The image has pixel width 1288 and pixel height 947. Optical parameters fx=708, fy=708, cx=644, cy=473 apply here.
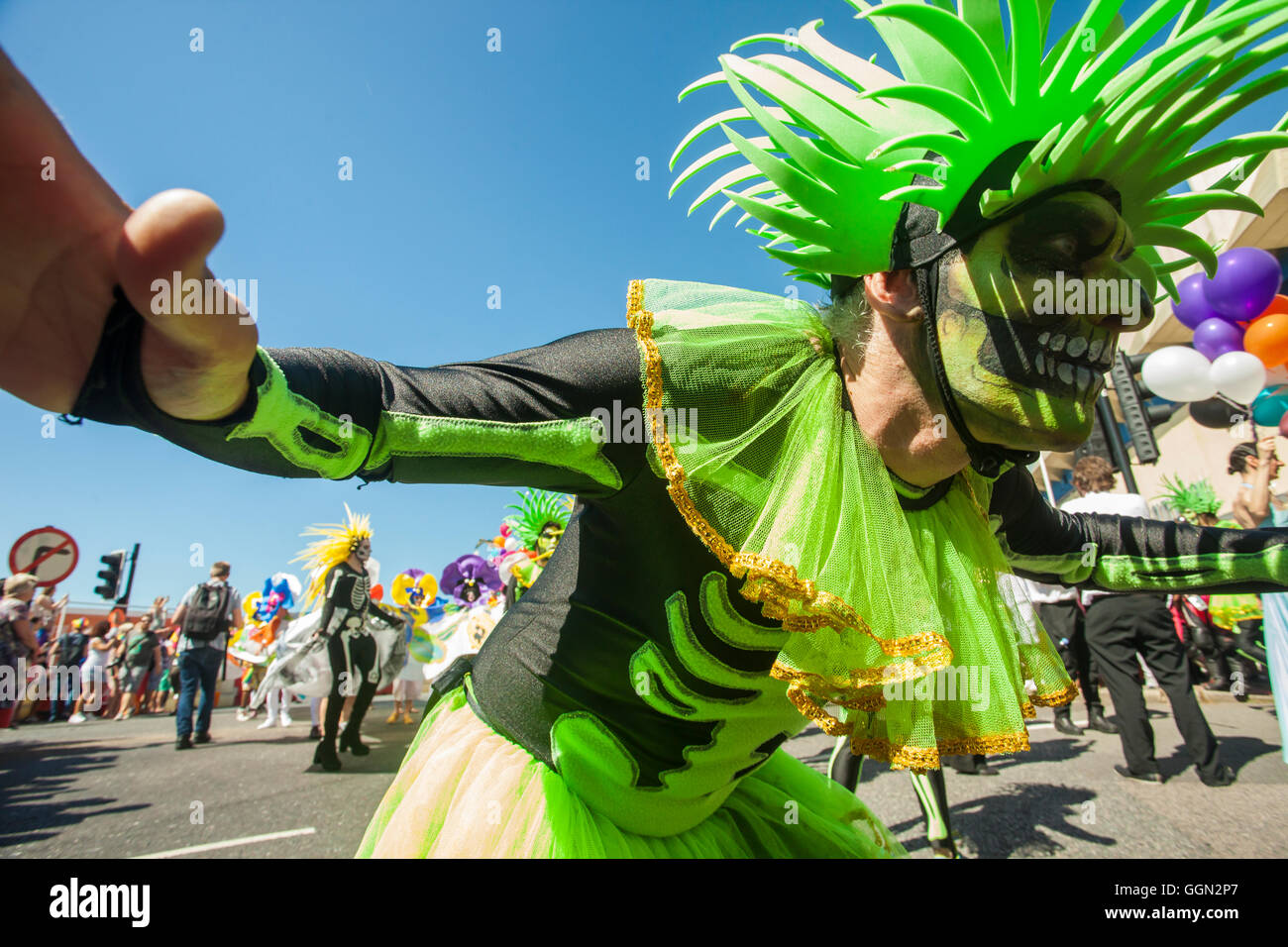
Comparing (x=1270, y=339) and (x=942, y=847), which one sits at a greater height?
(x=1270, y=339)

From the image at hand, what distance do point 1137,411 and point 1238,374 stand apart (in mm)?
2269

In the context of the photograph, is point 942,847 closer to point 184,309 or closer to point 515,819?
point 515,819

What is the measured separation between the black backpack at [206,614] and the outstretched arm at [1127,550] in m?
8.43

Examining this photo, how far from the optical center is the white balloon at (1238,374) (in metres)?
6.08

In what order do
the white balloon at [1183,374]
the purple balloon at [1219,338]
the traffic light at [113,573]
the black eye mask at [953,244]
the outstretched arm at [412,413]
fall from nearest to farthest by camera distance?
→ the outstretched arm at [412,413] → the black eye mask at [953,244] → the white balloon at [1183,374] → the purple balloon at [1219,338] → the traffic light at [113,573]

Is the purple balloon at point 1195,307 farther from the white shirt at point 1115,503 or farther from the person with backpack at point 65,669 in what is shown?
the person with backpack at point 65,669

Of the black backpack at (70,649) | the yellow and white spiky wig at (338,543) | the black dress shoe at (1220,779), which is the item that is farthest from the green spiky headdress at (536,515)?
the black backpack at (70,649)

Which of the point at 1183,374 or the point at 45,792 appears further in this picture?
the point at 1183,374

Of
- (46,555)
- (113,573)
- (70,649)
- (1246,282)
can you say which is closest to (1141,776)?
(1246,282)

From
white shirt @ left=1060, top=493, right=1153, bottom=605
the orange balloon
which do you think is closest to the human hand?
white shirt @ left=1060, top=493, right=1153, bottom=605

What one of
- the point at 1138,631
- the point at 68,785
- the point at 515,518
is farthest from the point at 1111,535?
the point at 68,785

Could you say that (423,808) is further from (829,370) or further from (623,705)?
(829,370)

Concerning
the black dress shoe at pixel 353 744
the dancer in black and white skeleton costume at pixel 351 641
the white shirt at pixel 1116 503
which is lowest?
the black dress shoe at pixel 353 744

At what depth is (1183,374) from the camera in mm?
6418
